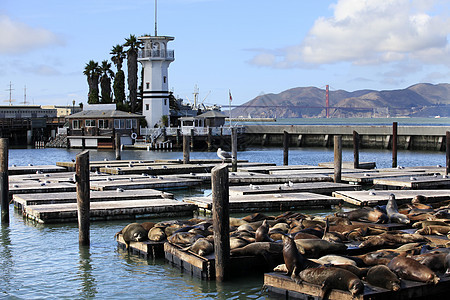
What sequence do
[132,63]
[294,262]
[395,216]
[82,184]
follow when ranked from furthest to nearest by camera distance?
1. [132,63]
2. [395,216]
3. [82,184]
4. [294,262]

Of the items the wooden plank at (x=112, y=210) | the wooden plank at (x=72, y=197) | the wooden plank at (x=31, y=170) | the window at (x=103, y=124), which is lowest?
the wooden plank at (x=112, y=210)

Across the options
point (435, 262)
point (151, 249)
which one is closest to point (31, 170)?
point (151, 249)

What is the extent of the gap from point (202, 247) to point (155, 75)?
150 feet

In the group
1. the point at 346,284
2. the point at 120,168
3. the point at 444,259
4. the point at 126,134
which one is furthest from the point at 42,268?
the point at 126,134

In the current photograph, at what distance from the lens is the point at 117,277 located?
1088 centimetres

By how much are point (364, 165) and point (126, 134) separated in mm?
29250

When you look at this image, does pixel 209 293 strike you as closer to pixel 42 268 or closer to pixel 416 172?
pixel 42 268

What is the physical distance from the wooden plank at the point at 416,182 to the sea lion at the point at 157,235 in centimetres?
1125

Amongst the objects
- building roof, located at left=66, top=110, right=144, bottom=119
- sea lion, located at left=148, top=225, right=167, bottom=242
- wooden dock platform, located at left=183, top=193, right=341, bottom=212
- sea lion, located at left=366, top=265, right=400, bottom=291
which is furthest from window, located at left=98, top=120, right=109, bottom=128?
sea lion, located at left=366, top=265, right=400, bottom=291

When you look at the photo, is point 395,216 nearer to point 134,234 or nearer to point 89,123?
point 134,234

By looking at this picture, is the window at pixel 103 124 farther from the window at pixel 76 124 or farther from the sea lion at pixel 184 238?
the sea lion at pixel 184 238

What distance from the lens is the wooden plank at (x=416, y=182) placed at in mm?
20902

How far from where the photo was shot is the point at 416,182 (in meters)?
21.0

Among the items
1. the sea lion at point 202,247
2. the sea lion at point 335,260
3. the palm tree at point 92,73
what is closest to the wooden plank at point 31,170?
the sea lion at point 202,247
